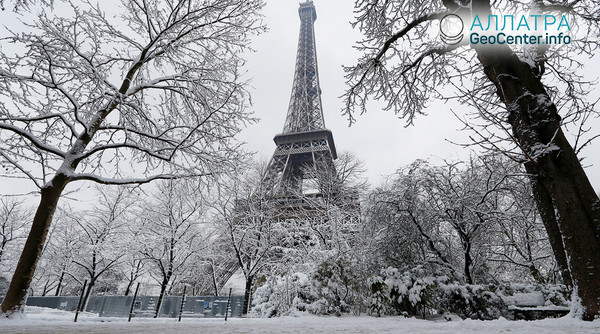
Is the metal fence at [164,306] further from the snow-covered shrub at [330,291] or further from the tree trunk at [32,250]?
the tree trunk at [32,250]

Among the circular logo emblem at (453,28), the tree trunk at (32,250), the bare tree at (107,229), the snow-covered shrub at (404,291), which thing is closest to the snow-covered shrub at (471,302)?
the snow-covered shrub at (404,291)

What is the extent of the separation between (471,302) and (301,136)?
25312mm

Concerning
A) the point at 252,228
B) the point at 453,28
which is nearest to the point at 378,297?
the point at 453,28

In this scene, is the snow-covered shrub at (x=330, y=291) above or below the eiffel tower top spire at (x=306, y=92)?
below

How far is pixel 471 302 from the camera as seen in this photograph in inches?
257

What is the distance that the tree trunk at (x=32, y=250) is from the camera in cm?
521

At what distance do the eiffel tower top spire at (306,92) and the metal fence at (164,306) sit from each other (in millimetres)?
20354

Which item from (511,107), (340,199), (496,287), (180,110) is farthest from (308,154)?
(511,107)

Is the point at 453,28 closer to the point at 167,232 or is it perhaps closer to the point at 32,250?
the point at 32,250

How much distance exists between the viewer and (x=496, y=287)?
263 inches

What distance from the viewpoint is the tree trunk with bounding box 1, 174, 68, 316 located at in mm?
5215

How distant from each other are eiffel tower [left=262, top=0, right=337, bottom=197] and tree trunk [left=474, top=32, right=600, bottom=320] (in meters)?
15.3

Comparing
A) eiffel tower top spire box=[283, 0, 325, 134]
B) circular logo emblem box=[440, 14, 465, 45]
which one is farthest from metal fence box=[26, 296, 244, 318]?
eiffel tower top spire box=[283, 0, 325, 134]

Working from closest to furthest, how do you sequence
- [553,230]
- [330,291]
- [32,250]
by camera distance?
[553,230] → [32,250] → [330,291]
